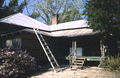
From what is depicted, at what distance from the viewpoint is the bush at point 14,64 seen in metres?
6.93

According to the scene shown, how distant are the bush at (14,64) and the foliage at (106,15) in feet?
19.5

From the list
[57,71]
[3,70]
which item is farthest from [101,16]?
[3,70]

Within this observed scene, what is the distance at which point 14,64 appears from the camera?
23.9ft

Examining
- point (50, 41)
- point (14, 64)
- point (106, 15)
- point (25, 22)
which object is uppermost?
point (25, 22)

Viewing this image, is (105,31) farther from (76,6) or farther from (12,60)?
(76,6)

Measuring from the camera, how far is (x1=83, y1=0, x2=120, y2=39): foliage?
8.85 metres

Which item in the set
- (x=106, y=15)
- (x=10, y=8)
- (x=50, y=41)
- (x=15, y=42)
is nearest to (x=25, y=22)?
(x=15, y=42)

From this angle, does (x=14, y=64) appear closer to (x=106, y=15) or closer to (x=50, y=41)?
(x=50, y=41)

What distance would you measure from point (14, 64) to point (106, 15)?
7371 mm

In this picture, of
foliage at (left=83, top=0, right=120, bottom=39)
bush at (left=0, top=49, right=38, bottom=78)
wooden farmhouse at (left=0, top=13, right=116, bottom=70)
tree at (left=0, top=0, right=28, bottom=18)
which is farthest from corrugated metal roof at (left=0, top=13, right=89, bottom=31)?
tree at (left=0, top=0, right=28, bottom=18)

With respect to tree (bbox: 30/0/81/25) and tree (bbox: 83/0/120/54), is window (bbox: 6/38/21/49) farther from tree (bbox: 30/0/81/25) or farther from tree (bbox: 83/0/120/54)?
tree (bbox: 30/0/81/25)

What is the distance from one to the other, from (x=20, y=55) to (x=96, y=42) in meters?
9.52

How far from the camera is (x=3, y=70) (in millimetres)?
6762

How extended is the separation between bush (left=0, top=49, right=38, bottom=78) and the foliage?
595 cm
